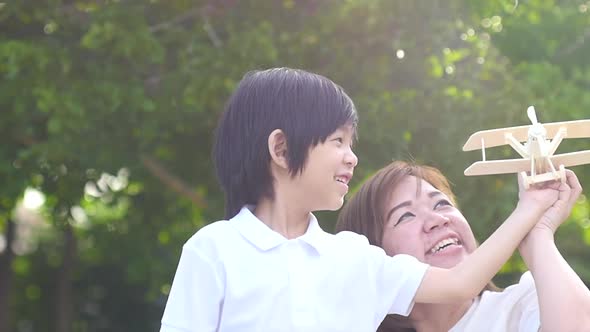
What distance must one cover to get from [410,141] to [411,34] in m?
0.72

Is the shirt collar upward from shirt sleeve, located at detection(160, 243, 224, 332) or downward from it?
upward

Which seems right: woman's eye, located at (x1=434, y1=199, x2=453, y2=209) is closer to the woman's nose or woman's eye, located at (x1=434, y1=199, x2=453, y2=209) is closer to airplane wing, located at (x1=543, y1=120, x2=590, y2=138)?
the woman's nose

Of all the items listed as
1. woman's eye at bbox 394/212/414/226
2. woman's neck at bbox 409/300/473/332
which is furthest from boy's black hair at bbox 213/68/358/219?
woman's neck at bbox 409/300/473/332

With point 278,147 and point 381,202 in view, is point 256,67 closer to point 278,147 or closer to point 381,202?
point 381,202

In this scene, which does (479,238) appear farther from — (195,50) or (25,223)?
(25,223)

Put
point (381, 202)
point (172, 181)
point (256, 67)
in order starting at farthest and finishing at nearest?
1. point (172, 181)
2. point (256, 67)
3. point (381, 202)

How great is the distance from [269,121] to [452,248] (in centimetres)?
75

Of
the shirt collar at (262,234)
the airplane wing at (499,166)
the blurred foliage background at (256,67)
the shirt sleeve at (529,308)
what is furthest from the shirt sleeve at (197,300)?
the blurred foliage background at (256,67)

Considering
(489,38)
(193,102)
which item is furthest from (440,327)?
(489,38)

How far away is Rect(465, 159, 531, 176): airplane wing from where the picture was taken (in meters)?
2.59

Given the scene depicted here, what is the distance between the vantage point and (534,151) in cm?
261

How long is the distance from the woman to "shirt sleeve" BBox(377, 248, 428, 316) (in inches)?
12.5

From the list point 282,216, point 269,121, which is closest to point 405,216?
point 282,216

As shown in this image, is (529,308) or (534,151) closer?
(534,151)
